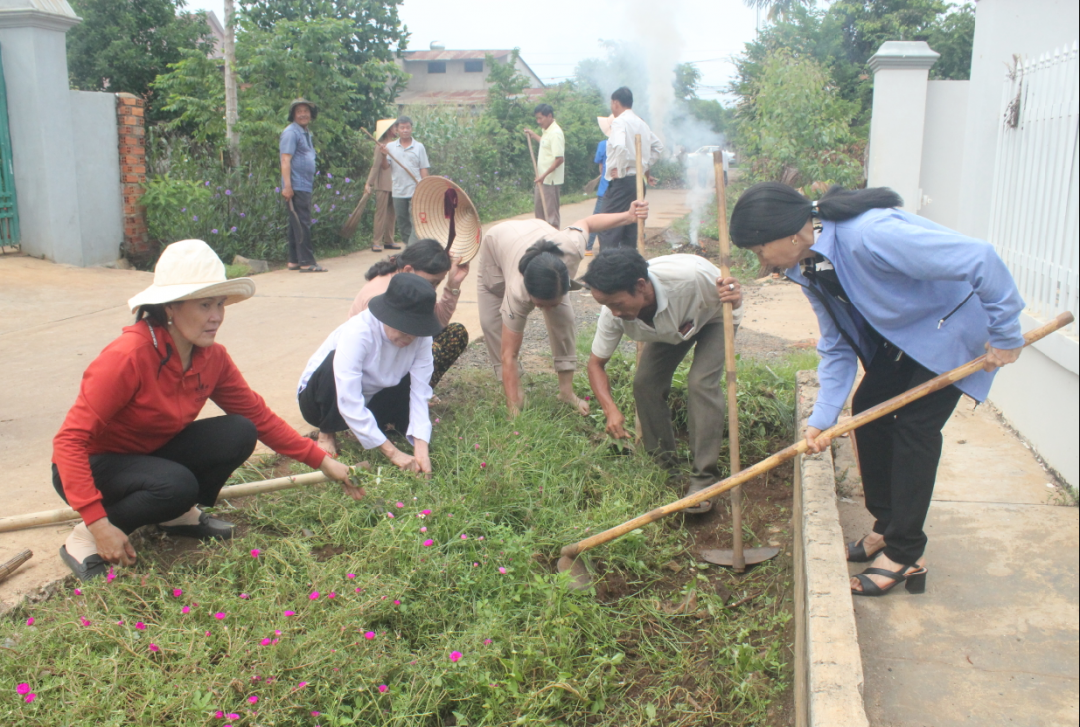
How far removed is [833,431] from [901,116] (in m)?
5.68

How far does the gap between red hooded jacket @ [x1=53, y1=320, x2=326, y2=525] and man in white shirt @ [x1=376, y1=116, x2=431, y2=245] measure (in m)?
6.20

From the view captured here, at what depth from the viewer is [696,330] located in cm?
377

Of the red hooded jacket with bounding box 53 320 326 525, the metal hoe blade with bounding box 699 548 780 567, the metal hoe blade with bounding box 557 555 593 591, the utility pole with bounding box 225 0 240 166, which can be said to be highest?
the utility pole with bounding box 225 0 240 166

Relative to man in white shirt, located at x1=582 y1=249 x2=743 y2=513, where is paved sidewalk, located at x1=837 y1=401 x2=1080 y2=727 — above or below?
below

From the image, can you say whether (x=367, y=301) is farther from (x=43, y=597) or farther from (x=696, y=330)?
(x=43, y=597)

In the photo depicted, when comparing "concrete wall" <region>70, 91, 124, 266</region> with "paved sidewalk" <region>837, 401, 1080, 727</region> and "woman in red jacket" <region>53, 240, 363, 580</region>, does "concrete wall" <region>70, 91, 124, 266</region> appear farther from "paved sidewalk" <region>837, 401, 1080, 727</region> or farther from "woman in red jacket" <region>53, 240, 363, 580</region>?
"paved sidewalk" <region>837, 401, 1080, 727</region>

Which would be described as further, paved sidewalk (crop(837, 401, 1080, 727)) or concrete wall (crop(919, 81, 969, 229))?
concrete wall (crop(919, 81, 969, 229))

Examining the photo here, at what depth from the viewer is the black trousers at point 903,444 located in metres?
2.69

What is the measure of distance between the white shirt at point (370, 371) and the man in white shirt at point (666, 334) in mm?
802

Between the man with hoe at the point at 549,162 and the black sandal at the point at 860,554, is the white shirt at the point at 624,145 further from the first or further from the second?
the black sandal at the point at 860,554

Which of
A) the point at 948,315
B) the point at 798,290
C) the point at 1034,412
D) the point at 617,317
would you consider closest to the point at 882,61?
the point at 798,290

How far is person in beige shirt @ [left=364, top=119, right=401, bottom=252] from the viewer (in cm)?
964

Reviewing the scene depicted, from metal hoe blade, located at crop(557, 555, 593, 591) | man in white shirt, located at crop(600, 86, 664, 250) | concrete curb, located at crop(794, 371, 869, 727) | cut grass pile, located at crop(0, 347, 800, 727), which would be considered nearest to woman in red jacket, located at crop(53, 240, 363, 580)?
cut grass pile, located at crop(0, 347, 800, 727)

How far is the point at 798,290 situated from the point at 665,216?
7710mm
